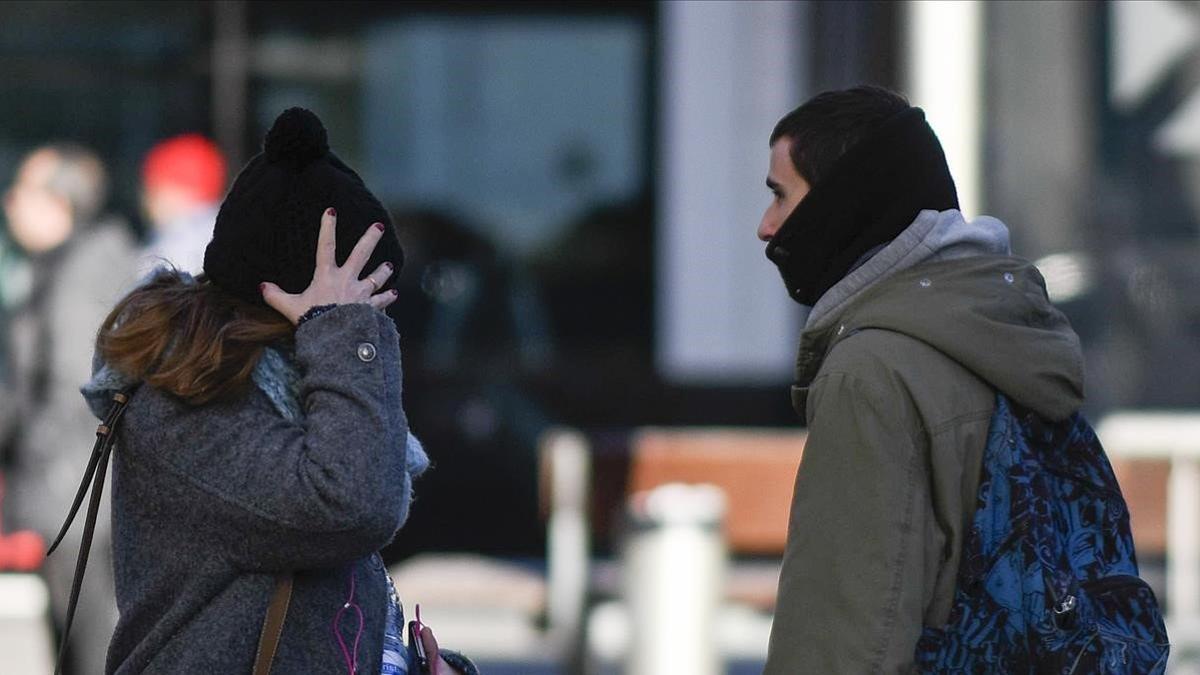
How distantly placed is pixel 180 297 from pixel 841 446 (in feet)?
2.85

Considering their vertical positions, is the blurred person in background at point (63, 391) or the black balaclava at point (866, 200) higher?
the black balaclava at point (866, 200)

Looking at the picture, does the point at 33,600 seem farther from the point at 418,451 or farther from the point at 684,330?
the point at 418,451

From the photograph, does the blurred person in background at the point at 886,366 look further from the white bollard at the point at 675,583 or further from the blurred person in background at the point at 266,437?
the white bollard at the point at 675,583

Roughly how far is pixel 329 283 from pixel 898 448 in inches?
29.8

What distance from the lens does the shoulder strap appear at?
2.21 metres

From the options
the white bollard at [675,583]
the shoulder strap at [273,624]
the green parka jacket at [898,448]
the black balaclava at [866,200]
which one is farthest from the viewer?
the white bollard at [675,583]

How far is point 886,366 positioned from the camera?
93.2 inches

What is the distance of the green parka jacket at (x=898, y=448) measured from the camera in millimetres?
2316

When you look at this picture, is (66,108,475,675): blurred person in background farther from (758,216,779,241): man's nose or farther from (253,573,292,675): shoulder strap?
(758,216,779,241): man's nose

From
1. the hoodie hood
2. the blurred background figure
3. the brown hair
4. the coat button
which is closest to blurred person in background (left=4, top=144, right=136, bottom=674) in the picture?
the blurred background figure

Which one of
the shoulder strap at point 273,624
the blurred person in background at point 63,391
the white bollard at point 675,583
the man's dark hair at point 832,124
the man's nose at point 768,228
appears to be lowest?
the white bollard at point 675,583

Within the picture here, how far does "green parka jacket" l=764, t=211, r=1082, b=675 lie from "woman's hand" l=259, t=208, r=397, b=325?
0.61 metres

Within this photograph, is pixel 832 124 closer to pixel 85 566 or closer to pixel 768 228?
pixel 768 228

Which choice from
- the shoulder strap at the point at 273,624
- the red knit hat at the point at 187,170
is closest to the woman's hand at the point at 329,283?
the shoulder strap at the point at 273,624
